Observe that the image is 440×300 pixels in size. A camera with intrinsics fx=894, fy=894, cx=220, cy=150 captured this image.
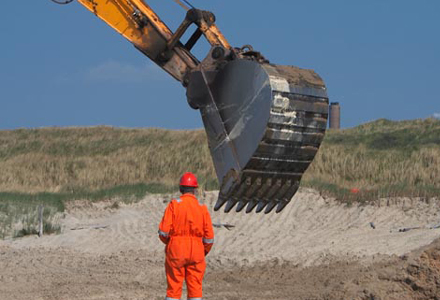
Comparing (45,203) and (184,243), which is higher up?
(45,203)

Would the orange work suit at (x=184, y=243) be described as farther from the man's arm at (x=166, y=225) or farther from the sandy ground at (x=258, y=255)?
the sandy ground at (x=258, y=255)

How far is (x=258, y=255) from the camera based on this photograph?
14312 millimetres

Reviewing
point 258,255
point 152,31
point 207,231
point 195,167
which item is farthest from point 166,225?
point 195,167

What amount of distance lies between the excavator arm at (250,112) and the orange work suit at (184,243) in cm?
98

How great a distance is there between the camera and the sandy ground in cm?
969

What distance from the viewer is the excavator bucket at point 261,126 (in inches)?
318

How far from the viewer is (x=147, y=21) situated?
9547 millimetres

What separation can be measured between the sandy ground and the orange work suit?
6.73 ft

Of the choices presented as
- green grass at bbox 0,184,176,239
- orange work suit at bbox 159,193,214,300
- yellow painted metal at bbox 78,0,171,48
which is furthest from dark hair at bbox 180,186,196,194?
green grass at bbox 0,184,176,239

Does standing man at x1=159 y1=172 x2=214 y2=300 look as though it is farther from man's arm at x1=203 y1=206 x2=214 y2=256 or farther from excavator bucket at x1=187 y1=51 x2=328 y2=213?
excavator bucket at x1=187 y1=51 x2=328 y2=213

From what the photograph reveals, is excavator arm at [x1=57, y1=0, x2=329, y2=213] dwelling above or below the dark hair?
above

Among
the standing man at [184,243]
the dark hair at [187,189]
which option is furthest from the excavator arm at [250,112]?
the standing man at [184,243]

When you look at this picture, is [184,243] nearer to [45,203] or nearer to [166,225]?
[166,225]

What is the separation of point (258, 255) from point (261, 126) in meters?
6.54
